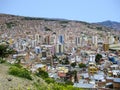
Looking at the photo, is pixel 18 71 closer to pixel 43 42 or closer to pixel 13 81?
pixel 13 81

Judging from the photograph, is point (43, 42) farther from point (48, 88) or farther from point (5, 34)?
point (48, 88)

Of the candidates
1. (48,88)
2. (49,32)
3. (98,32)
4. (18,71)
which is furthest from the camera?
(98,32)

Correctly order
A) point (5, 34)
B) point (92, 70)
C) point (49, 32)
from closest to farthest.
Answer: point (92, 70)
point (5, 34)
point (49, 32)

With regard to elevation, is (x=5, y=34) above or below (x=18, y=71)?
below

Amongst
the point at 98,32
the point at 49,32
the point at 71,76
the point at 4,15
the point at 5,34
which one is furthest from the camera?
the point at 4,15

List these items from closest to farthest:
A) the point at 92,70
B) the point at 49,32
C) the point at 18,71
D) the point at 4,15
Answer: the point at 18,71
the point at 92,70
the point at 49,32
the point at 4,15

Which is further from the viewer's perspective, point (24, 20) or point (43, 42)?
point (24, 20)

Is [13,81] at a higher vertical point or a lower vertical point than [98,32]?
higher

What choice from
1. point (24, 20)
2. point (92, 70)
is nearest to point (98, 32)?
point (24, 20)

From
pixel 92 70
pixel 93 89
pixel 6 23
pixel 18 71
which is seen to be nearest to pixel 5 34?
pixel 6 23
